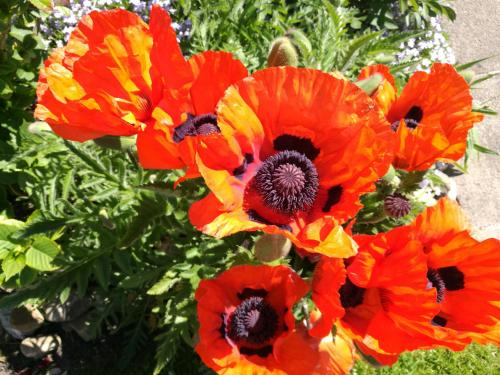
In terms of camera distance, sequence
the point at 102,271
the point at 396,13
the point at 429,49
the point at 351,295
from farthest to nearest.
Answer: the point at 396,13, the point at 429,49, the point at 102,271, the point at 351,295

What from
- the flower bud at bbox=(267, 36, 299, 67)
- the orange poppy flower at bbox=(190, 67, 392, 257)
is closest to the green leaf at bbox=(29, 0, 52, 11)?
the flower bud at bbox=(267, 36, 299, 67)

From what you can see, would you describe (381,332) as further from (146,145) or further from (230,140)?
(146,145)

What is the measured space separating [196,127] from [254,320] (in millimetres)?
573

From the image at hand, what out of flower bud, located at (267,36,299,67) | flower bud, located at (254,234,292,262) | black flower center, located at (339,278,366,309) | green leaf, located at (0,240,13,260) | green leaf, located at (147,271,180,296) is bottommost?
green leaf, located at (0,240,13,260)

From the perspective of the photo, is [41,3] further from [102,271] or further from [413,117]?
[413,117]

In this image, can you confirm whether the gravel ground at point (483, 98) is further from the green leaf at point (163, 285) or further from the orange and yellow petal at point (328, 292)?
the orange and yellow petal at point (328, 292)

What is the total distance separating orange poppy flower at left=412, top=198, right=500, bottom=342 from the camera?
116cm

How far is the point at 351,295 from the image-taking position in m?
1.31

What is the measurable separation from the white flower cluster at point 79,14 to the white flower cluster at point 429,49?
1.91 m

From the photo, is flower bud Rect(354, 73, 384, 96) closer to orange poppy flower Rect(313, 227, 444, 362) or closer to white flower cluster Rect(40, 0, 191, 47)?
orange poppy flower Rect(313, 227, 444, 362)

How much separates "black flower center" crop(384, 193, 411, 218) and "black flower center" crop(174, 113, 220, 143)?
533mm

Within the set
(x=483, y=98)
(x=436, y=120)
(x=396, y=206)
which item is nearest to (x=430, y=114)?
(x=436, y=120)

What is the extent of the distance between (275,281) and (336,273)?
0.28m

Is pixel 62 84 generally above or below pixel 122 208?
above
